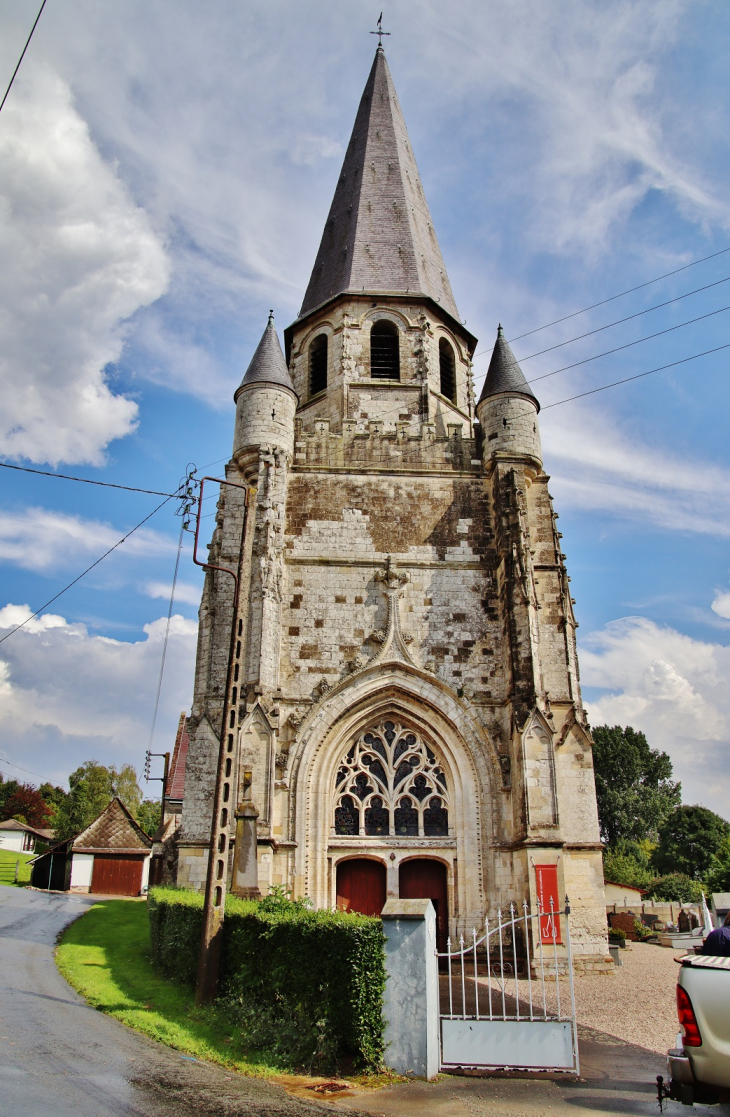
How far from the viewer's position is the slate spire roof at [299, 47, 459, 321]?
23.4m

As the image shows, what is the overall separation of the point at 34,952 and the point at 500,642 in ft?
37.1

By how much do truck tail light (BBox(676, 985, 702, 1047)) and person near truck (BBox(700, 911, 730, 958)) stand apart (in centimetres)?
68

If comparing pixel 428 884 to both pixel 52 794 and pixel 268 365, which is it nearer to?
pixel 268 365

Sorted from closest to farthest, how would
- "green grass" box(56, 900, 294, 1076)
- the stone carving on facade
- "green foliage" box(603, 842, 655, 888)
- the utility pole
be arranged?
"green grass" box(56, 900, 294, 1076) → the utility pole → the stone carving on facade → "green foliage" box(603, 842, 655, 888)

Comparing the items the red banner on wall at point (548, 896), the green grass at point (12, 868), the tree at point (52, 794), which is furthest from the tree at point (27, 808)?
the red banner on wall at point (548, 896)

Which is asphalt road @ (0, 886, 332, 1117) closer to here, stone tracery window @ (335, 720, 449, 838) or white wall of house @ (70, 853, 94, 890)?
stone tracery window @ (335, 720, 449, 838)

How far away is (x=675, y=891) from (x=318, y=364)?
101 feet

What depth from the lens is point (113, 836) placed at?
3753 cm

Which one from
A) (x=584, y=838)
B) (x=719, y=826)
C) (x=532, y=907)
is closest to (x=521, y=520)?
(x=584, y=838)

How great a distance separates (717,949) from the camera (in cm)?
558

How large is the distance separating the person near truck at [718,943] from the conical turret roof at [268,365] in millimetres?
15905

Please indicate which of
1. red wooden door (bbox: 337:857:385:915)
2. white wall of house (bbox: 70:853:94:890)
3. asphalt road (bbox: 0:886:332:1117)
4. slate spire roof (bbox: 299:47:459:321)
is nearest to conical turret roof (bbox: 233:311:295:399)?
slate spire roof (bbox: 299:47:459:321)

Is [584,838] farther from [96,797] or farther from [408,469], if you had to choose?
[96,797]

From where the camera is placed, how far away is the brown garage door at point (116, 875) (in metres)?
36.8
